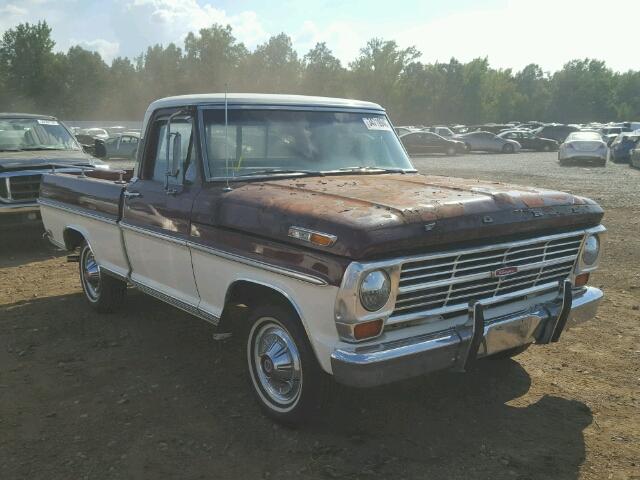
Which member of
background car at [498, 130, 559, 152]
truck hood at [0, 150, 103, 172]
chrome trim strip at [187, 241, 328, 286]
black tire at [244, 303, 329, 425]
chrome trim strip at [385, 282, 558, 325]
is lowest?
background car at [498, 130, 559, 152]

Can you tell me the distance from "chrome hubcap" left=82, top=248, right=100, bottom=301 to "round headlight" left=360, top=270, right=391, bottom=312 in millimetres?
3728

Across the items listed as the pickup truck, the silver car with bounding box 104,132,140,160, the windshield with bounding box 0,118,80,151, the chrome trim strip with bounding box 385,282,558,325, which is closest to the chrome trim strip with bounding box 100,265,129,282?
the pickup truck

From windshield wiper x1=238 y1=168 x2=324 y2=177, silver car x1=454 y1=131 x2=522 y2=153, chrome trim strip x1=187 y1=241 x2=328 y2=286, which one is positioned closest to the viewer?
chrome trim strip x1=187 y1=241 x2=328 y2=286

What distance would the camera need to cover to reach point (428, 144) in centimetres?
3462

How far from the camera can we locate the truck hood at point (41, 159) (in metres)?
8.66

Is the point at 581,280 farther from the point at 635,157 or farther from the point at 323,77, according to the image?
the point at 323,77

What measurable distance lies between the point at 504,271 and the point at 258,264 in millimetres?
1444

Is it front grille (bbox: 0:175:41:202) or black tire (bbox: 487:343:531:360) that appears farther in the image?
front grille (bbox: 0:175:41:202)

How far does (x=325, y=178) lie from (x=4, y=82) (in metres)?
63.7

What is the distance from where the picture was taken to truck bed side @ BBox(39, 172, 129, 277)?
17.3ft

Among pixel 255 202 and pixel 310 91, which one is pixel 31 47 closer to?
pixel 310 91

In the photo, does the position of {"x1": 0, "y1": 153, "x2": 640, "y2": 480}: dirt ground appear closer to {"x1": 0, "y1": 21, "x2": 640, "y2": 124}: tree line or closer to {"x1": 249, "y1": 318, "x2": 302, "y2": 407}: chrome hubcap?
{"x1": 249, "y1": 318, "x2": 302, "y2": 407}: chrome hubcap

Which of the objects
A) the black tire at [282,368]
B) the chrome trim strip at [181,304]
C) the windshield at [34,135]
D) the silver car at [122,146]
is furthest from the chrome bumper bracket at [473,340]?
the silver car at [122,146]

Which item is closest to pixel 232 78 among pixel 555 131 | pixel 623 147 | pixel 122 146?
pixel 555 131
